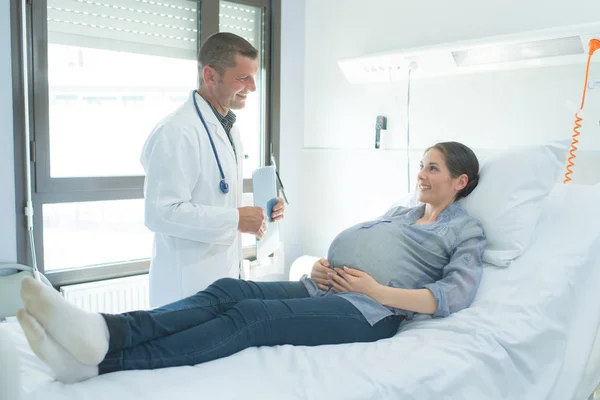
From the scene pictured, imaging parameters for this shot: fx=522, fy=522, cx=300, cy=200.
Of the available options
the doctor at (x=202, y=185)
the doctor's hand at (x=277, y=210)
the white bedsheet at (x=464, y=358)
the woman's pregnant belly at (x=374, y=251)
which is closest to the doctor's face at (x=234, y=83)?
the doctor at (x=202, y=185)

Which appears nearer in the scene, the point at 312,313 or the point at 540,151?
the point at 312,313

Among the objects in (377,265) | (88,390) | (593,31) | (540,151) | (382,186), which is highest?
(593,31)

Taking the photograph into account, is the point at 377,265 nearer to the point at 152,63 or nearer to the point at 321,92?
the point at 321,92

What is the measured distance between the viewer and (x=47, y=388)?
1.01m

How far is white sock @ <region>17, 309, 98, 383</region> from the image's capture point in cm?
98

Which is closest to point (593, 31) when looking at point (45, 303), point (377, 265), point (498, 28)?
point (498, 28)

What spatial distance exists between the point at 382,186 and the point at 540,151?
108 centimetres

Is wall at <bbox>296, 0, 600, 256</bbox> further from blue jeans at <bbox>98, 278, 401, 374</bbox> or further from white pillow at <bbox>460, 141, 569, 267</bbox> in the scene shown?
blue jeans at <bbox>98, 278, 401, 374</bbox>

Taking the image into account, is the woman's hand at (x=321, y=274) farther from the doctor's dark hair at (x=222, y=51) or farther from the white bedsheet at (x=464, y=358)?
the doctor's dark hair at (x=222, y=51)

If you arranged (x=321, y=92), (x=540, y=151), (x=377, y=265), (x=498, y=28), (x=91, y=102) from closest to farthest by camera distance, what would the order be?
(x=377, y=265) < (x=540, y=151) < (x=498, y=28) < (x=91, y=102) < (x=321, y=92)

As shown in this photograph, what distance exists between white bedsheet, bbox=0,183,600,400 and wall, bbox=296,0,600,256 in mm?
546

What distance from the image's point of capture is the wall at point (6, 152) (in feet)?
7.73

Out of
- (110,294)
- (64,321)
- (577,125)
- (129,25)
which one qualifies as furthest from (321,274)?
(129,25)

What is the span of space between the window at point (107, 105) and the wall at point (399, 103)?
347mm
